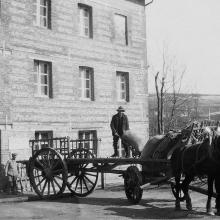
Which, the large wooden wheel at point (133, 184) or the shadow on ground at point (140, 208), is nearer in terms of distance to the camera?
the shadow on ground at point (140, 208)

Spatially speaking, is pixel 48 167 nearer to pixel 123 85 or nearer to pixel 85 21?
pixel 85 21

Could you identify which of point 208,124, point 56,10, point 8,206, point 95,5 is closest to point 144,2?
point 95,5

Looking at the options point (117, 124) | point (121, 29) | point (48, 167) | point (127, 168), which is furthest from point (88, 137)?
point (127, 168)

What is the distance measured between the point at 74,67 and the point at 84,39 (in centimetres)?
143

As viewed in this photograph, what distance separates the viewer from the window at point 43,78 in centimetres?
1823

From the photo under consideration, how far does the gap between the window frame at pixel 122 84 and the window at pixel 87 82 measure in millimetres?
1803

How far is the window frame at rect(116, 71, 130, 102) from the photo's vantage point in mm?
21766

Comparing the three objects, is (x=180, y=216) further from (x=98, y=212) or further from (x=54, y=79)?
(x=54, y=79)

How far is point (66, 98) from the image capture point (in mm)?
19109

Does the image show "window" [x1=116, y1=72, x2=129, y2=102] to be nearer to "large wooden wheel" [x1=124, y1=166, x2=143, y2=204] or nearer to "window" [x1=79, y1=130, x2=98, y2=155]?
"window" [x1=79, y1=130, x2=98, y2=155]

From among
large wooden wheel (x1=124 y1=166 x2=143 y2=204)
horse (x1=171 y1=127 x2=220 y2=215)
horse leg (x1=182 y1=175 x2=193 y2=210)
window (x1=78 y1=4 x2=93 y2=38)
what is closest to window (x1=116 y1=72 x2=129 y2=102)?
window (x1=78 y1=4 x2=93 y2=38)

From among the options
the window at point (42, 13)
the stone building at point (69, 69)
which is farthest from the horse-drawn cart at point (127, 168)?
the window at point (42, 13)

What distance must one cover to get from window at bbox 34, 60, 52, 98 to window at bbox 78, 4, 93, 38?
8.64 ft

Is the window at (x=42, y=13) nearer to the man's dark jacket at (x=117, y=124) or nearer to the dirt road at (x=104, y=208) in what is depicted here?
the man's dark jacket at (x=117, y=124)
